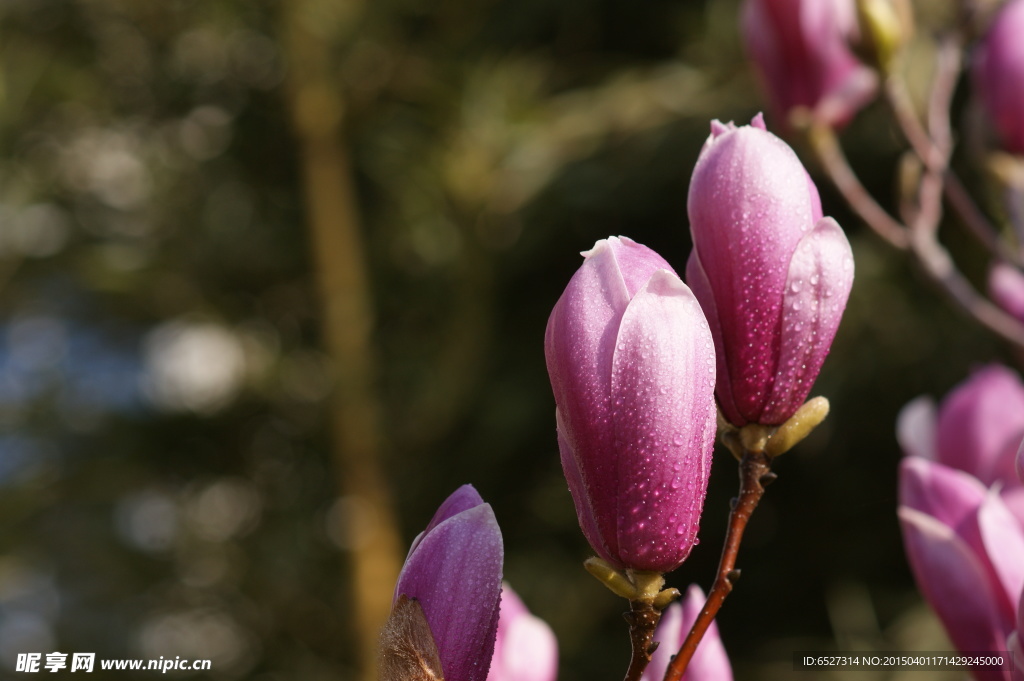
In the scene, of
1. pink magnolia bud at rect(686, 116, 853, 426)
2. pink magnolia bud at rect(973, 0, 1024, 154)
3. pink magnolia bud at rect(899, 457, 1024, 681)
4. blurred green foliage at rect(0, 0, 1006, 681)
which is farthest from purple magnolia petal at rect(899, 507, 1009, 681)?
blurred green foliage at rect(0, 0, 1006, 681)

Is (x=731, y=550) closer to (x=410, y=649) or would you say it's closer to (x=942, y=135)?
(x=410, y=649)

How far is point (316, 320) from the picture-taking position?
276cm

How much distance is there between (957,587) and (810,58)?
418mm

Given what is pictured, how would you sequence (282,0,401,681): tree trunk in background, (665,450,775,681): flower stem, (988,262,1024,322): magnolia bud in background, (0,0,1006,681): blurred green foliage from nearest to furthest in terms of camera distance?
(665,450,775,681): flower stem < (988,262,1024,322): magnolia bud in background < (0,0,1006,681): blurred green foliage < (282,0,401,681): tree trunk in background

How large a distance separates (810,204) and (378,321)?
8.14 ft

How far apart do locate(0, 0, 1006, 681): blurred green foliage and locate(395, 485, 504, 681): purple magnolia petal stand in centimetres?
173

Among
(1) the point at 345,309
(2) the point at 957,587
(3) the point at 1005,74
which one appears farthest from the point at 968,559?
(1) the point at 345,309

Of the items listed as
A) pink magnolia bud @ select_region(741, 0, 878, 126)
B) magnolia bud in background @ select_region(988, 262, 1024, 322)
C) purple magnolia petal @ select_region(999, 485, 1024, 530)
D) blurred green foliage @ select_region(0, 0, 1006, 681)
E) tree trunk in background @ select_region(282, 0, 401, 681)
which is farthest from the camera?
tree trunk in background @ select_region(282, 0, 401, 681)

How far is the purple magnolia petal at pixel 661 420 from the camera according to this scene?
0.24 meters

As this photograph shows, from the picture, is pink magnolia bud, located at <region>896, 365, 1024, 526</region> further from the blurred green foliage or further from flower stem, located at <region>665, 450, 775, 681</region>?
the blurred green foliage

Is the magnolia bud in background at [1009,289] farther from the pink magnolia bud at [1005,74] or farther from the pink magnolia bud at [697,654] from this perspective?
the pink magnolia bud at [697,654]

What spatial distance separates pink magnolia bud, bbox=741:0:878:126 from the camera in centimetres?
63

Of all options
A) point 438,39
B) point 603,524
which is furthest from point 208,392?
point 603,524

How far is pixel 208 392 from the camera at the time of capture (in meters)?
2.76
